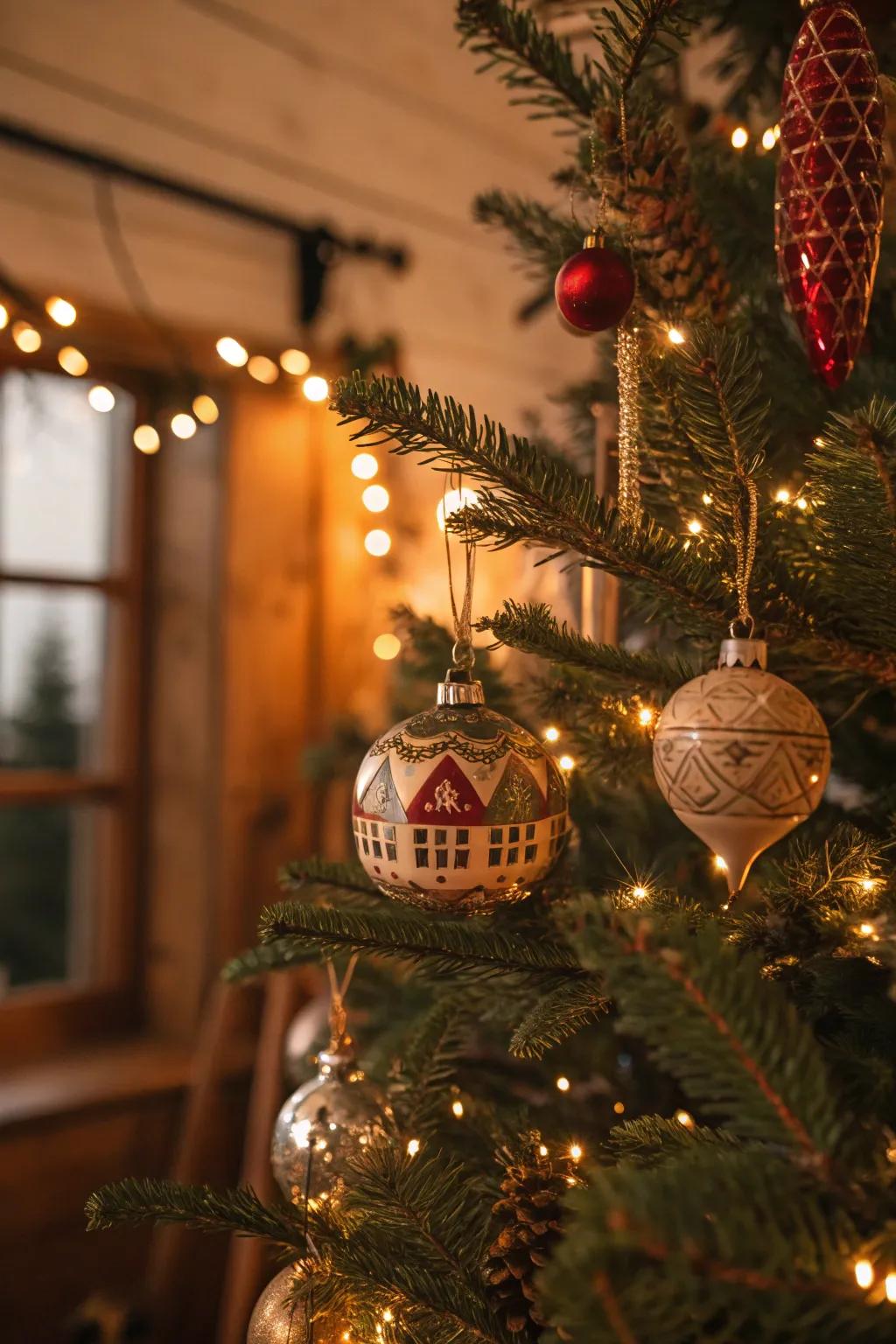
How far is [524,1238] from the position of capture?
529 mm

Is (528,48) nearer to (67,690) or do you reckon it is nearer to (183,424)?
(183,424)

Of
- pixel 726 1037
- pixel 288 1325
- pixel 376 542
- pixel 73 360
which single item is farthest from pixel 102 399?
pixel 726 1037

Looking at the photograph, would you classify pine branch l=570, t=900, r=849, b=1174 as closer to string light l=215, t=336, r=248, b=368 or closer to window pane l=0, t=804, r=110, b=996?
string light l=215, t=336, r=248, b=368

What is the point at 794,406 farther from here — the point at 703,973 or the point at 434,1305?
the point at 434,1305

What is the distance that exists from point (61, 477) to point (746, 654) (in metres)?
1.67

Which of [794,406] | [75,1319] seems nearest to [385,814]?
[794,406]

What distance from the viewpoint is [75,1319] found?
5.09 ft

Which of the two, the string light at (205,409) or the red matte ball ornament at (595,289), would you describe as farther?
the string light at (205,409)

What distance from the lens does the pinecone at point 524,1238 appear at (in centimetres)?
52

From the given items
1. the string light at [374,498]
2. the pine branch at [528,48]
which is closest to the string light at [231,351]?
the string light at [374,498]

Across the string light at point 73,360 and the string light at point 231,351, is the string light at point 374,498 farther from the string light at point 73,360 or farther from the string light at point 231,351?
the string light at point 73,360

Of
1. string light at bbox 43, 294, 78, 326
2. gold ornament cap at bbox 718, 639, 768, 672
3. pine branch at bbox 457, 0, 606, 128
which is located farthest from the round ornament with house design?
string light at bbox 43, 294, 78, 326

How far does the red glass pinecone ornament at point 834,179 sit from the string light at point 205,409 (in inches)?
55.0

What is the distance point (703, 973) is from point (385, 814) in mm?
214
